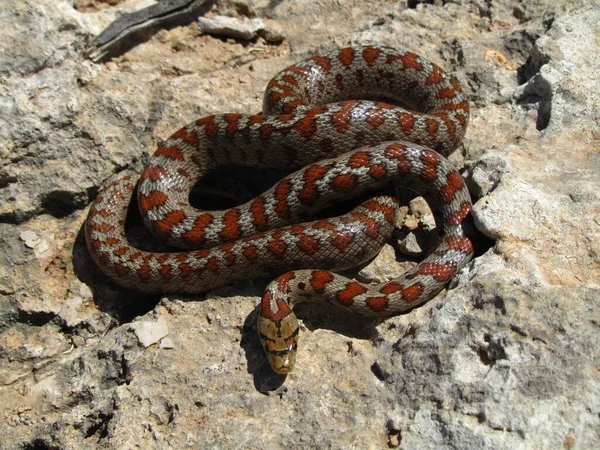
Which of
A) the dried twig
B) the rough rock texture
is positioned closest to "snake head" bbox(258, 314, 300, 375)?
the rough rock texture

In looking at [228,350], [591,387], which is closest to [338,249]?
[228,350]

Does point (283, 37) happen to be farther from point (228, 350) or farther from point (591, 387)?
point (591, 387)

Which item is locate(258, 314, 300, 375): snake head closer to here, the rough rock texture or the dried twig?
the rough rock texture

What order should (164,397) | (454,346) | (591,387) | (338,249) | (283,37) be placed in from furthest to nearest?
(283,37)
(338,249)
(164,397)
(454,346)
(591,387)

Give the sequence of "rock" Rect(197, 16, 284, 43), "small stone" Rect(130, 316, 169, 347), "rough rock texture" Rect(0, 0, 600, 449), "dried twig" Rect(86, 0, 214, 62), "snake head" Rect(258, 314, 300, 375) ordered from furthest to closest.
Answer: "rock" Rect(197, 16, 284, 43) → "dried twig" Rect(86, 0, 214, 62) → "small stone" Rect(130, 316, 169, 347) → "snake head" Rect(258, 314, 300, 375) → "rough rock texture" Rect(0, 0, 600, 449)

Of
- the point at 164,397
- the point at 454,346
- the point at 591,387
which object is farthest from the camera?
the point at 164,397

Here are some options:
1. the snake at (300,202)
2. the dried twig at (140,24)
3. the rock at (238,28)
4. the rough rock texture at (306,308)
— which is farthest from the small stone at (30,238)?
the rock at (238,28)

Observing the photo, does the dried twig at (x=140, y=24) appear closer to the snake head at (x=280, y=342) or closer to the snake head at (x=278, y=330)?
the snake head at (x=278, y=330)
